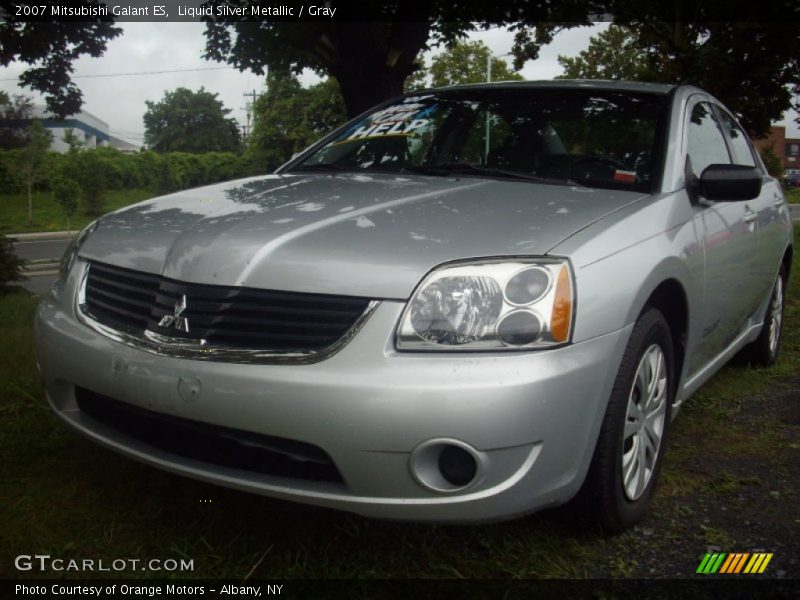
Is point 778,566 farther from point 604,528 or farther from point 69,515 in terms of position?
point 69,515

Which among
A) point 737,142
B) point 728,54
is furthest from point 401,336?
point 728,54

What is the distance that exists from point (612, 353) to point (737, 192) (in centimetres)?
112

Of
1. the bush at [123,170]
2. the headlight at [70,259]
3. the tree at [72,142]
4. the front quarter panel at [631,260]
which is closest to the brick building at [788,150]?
the bush at [123,170]

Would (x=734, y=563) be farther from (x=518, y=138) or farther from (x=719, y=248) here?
(x=518, y=138)

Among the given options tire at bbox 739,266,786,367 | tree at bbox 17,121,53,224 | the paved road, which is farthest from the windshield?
tree at bbox 17,121,53,224

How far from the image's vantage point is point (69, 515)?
104 inches

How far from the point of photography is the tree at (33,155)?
2955cm

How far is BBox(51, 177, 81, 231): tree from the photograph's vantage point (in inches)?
1043

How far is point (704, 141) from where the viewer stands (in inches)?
139

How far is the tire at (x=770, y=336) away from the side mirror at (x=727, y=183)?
5.69 ft

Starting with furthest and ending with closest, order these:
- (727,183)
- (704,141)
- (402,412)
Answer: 1. (704,141)
2. (727,183)
3. (402,412)

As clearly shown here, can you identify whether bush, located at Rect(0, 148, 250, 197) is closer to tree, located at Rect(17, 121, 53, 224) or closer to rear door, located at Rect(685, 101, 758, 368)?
tree, located at Rect(17, 121, 53, 224)

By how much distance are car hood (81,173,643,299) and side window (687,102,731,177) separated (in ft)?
2.23

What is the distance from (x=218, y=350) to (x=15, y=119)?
1417 inches
